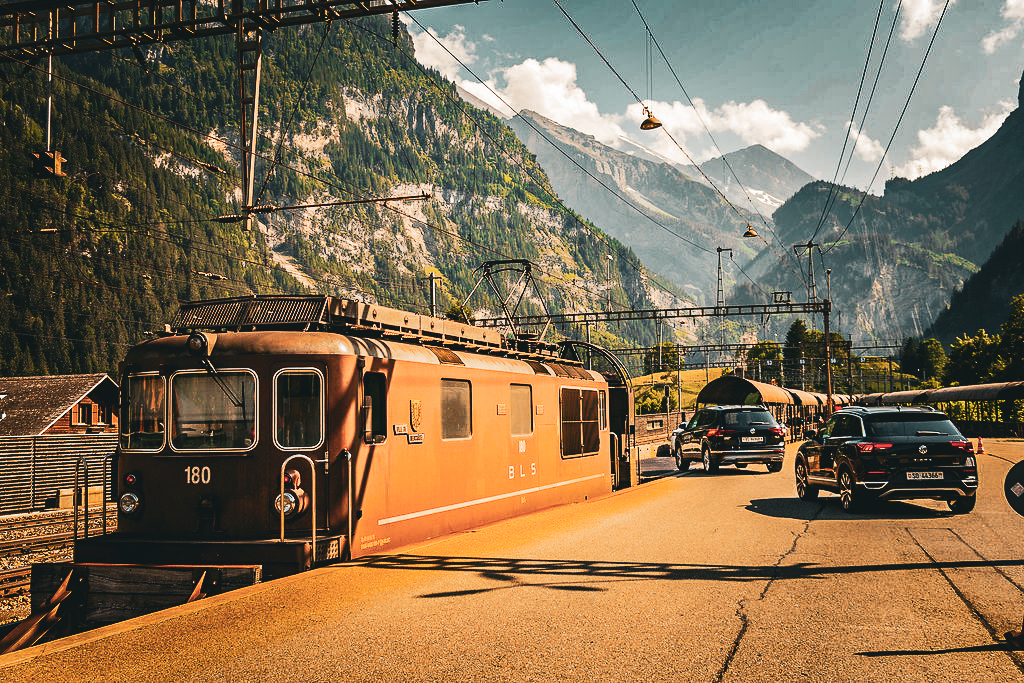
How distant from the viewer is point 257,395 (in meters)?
9.50

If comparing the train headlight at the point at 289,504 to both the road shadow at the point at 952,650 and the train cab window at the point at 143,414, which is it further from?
the road shadow at the point at 952,650

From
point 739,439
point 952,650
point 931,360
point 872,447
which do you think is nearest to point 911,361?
point 931,360

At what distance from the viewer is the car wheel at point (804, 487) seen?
54.1 feet

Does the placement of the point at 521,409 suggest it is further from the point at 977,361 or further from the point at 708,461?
the point at 977,361

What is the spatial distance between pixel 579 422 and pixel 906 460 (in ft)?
20.9

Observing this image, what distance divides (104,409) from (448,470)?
120ft

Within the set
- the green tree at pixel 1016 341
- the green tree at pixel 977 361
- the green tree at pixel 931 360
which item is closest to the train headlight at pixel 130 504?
the green tree at pixel 1016 341

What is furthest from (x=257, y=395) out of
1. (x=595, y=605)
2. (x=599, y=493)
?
(x=599, y=493)

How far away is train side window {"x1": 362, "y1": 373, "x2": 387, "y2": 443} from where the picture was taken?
999 cm

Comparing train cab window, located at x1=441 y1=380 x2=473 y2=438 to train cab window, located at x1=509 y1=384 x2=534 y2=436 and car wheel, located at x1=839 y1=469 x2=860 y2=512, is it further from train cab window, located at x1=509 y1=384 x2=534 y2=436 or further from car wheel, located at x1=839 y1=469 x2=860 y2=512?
car wheel, located at x1=839 y1=469 x2=860 y2=512

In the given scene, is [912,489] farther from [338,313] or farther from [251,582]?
[251,582]

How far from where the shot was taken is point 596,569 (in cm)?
889

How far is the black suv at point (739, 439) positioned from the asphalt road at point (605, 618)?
13.5 m

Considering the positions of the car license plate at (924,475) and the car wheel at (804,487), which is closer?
the car license plate at (924,475)
